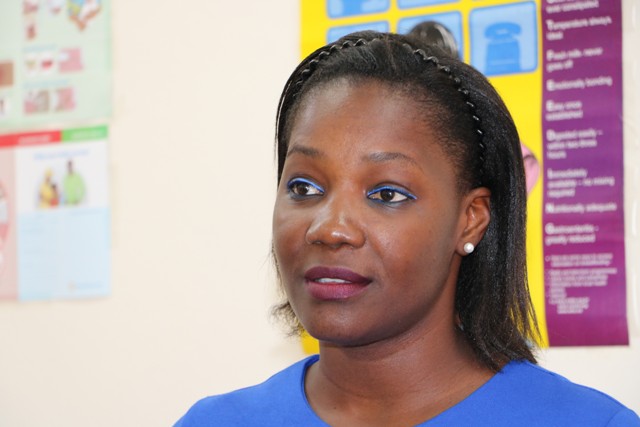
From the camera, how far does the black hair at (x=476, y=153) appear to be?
3.22 ft

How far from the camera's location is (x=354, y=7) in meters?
1.75

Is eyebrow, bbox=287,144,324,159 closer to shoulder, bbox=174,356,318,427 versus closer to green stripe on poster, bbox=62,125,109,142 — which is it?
shoulder, bbox=174,356,318,427

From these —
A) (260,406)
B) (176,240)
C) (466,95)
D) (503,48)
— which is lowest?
(260,406)

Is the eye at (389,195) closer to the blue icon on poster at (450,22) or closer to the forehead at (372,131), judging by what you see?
the forehead at (372,131)

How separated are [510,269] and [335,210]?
250mm

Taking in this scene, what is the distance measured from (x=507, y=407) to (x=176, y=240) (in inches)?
43.7

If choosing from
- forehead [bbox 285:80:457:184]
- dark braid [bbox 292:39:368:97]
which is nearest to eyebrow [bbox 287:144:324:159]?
forehead [bbox 285:80:457:184]

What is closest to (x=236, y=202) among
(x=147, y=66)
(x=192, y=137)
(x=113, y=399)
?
(x=192, y=137)

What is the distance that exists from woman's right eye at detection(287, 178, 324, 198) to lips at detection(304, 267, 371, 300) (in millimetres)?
94

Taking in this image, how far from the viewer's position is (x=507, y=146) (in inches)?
39.9

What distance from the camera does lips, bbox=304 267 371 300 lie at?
0.90 m

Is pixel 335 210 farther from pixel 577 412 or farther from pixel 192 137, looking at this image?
pixel 192 137

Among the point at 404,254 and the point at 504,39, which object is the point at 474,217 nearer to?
the point at 404,254

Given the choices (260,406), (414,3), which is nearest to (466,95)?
(260,406)
